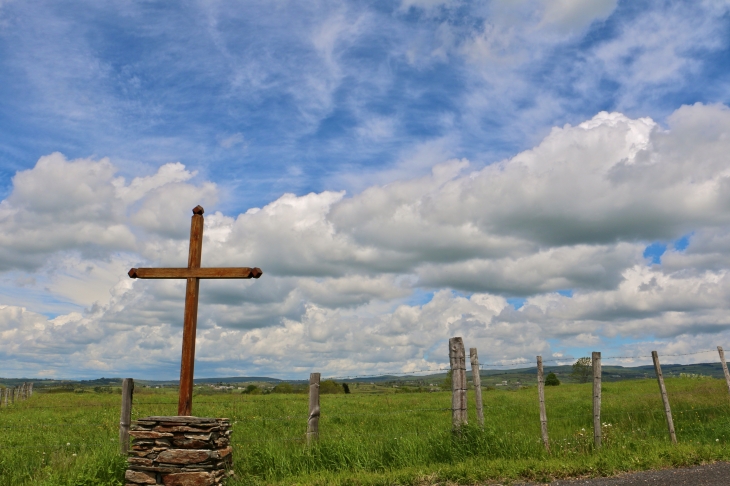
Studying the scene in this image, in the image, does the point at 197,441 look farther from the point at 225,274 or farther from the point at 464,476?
the point at 464,476

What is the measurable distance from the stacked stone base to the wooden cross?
51cm

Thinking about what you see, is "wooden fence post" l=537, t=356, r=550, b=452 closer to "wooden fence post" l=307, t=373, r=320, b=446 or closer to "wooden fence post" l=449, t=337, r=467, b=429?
"wooden fence post" l=449, t=337, r=467, b=429

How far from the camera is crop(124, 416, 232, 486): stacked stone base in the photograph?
330 inches

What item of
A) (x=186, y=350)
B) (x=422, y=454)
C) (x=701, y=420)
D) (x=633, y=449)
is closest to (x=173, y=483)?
(x=186, y=350)

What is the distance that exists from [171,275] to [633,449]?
10.1 m

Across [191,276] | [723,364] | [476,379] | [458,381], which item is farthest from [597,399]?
[191,276]

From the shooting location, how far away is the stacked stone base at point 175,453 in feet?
27.5

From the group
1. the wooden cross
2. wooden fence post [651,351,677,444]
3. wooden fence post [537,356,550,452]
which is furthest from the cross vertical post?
wooden fence post [651,351,677,444]

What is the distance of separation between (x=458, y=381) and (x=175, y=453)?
546 centimetres

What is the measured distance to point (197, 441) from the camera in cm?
846

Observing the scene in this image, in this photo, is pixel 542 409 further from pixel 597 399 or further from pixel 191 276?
pixel 191 276

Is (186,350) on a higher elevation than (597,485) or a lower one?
higher

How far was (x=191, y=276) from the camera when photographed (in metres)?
9.68

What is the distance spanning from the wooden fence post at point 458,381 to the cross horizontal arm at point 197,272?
14.4 ft
